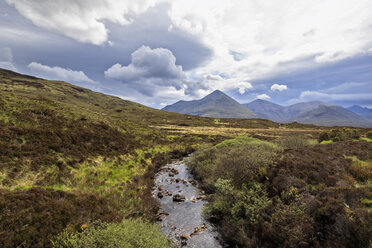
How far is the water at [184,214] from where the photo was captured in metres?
10.7

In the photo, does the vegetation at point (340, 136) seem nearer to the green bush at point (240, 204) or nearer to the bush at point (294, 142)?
the bush at point (294, 142)

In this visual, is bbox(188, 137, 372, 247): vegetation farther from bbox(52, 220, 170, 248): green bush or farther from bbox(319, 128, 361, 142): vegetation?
bbox(319, 128, 361, 142): vegetation

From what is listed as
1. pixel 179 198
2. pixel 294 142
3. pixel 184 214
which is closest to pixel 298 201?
pixel 184 214

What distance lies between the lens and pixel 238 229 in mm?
10273

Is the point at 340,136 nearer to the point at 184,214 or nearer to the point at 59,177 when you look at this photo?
the point at 184,214

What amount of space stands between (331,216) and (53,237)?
13.8 metres

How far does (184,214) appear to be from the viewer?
13.6 meters

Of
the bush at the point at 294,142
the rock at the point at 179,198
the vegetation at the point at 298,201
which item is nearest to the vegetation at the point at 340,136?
the bush at the point at 294,142

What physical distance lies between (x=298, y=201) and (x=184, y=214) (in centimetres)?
878

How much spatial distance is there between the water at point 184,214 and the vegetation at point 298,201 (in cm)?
108

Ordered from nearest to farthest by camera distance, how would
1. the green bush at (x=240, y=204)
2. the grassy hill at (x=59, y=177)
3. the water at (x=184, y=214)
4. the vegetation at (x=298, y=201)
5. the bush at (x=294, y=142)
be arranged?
the vegetation at (x=298, y=201) < the grassy hill at (x=59, y=177) < the green bush at (x=240, y=204) < the water at (x=184, y=214) < the bush at (x=294, y=142)

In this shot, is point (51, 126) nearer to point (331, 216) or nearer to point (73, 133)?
point (73, 133)

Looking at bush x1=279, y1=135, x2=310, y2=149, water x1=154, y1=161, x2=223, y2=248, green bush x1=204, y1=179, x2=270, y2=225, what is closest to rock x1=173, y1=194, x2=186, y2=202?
water x1=154, y1=161, x2=223, y2=248

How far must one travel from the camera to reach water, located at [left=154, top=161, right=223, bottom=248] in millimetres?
10742
